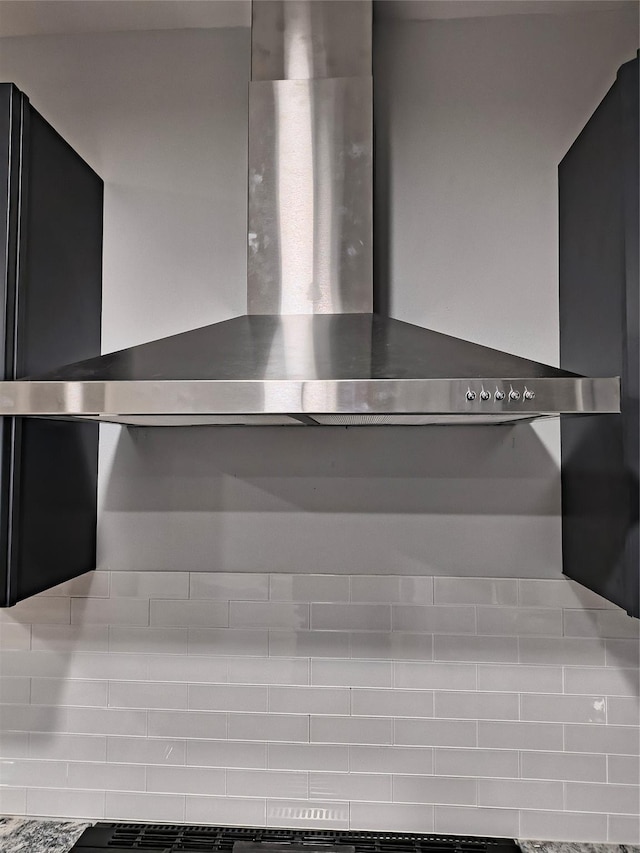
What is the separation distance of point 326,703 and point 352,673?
10 cm

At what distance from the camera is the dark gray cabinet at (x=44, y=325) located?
1.37m

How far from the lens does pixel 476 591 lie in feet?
5.39

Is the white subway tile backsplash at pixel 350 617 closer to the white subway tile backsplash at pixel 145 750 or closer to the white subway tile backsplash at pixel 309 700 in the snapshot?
the white subway tile backsplash at pixel 309 700

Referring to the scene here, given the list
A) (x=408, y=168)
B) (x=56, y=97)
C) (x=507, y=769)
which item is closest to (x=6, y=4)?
(x=56, y=97)

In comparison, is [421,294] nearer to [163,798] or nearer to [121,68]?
[121,68]

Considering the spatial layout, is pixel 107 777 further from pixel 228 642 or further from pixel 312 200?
pixel 312 200

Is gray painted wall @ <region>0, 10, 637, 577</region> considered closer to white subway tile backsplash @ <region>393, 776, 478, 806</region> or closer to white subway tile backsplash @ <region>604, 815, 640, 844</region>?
white subway tile backsplash @ <region>393, 776, 478, 806</region>

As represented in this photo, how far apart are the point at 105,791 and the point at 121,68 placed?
1.83 metres

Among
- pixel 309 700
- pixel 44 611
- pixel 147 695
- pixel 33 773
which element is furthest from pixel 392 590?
pixel 33 773

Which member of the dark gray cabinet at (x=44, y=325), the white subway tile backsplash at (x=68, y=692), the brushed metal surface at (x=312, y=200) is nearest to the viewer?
the dark gray cabinet at (x=44, y=325)

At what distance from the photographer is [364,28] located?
1571 mm

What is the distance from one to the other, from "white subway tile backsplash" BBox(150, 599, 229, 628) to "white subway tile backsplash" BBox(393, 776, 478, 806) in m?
0.56

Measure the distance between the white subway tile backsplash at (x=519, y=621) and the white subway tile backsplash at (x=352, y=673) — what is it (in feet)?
0.82

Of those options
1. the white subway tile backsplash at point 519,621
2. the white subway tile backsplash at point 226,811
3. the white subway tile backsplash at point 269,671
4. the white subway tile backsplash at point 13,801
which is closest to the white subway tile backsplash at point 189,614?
the white subway tile backsplash at point 269,671
